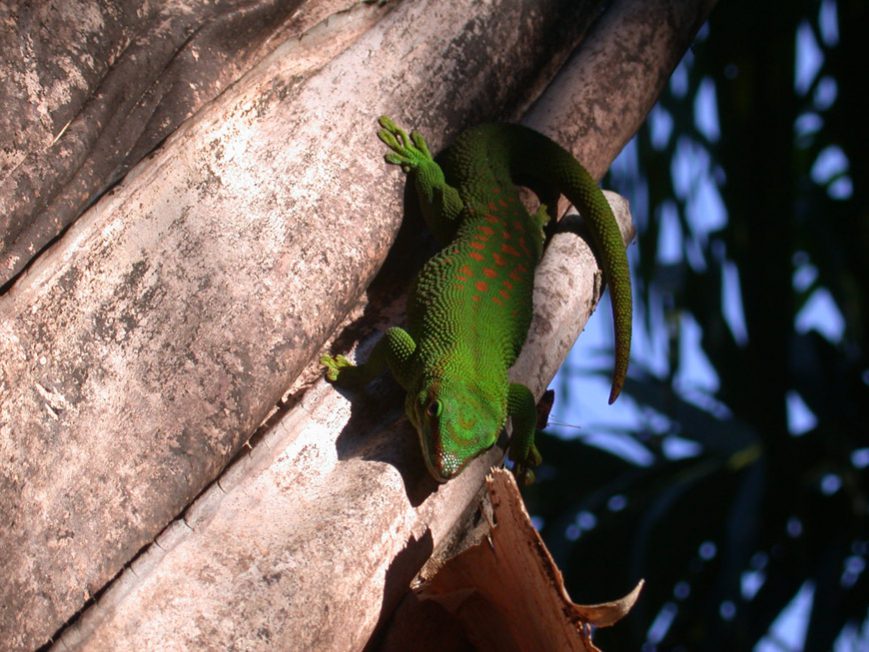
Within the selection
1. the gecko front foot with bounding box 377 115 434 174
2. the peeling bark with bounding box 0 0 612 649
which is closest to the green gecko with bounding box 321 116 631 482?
the gecko front foot with bounding box 377 115 434 174

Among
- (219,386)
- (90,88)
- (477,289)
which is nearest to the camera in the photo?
(219,386)

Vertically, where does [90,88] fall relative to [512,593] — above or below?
above

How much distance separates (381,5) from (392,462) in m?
1.09

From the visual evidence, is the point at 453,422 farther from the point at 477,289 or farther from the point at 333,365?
the point at 477,289

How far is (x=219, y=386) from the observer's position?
177 cm

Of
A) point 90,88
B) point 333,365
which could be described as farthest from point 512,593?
point 90,88

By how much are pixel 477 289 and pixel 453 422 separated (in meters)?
0.52

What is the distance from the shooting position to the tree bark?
157 cm

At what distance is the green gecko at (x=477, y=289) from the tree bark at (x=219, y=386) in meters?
0.08

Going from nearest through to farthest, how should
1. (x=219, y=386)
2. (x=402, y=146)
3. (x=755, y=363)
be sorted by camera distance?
(x=219, y=386) → (x=402, y=146) → (x=755, y=363)

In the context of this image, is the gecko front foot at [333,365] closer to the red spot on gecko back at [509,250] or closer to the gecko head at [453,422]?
the gecko head at [453,422]

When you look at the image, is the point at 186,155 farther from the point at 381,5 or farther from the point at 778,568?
the point at 778,568

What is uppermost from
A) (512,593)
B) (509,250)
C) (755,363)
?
(509,250)

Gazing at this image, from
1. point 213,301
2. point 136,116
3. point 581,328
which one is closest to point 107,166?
point 136,116
